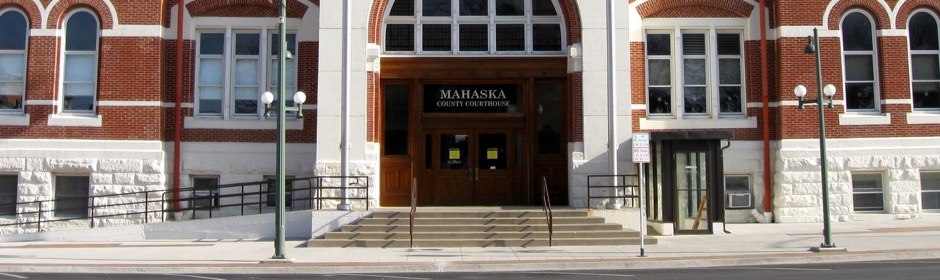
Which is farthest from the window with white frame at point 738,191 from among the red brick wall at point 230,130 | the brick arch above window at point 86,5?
the brick arch above window at point 86,5

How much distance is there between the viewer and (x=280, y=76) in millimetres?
13898

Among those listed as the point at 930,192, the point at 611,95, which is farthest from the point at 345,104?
the point at 930,192

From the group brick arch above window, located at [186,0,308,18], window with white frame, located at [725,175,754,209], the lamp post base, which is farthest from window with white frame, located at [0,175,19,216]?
the lamp post base

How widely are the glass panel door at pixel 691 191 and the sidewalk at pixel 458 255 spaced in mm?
474

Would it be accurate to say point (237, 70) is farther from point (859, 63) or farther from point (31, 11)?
point (859, 63)

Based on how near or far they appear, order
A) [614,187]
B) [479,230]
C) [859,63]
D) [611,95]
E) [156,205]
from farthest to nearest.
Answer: [859,63] < [156,205] < [611,95] < [614,187] < [479,230]

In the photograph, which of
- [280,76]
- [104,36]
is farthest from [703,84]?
[104,36]

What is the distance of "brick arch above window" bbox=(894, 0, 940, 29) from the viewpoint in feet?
63.8

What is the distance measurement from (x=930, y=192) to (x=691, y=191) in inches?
272

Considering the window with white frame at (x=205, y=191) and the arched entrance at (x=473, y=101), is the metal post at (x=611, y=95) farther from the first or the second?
the window with white frame at (x=205, y=191)

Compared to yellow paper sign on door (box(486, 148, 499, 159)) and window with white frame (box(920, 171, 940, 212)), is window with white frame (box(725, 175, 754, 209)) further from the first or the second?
yellow paper sign on door (box(486, 148, 499, 159))

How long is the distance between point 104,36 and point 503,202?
10591mm

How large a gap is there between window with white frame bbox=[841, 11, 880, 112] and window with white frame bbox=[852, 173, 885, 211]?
5.59 ft

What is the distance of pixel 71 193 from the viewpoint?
19156mm
